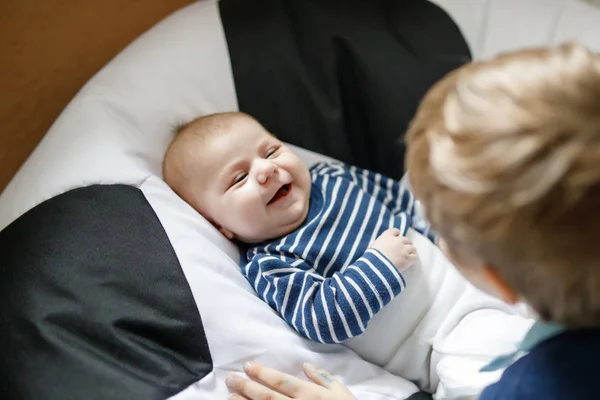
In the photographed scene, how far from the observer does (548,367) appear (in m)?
0.60

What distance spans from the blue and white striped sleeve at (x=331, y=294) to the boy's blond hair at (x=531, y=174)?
1.17 ft

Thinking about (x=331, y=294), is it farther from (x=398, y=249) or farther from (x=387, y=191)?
(x=387, y=191)

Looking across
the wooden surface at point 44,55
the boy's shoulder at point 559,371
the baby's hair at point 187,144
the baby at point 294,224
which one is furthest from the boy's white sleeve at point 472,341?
the wooden surface at point 44,55

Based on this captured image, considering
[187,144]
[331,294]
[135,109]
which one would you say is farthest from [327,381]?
[135,109]

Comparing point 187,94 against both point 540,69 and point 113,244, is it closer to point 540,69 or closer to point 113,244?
point 113,244

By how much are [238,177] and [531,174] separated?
23.3 inches

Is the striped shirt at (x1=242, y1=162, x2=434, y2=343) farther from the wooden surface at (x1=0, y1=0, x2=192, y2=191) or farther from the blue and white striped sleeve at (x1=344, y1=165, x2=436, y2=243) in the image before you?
the wooden surface at (x1=0, y1=0, x2=192, y2=191)

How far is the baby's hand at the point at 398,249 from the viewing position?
96 cm

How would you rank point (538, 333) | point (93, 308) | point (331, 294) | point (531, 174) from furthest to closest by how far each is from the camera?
1. point (331, 294)
2. point (93, 308)
3. point (538, 333)
4. point (531, 174)

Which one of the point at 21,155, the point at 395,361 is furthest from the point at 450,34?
the point at 21,155

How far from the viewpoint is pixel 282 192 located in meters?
1.05

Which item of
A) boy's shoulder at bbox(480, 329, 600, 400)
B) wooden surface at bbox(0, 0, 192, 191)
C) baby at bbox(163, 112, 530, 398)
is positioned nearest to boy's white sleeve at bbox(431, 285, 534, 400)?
baby at bbox(163, 112, 530, 398)

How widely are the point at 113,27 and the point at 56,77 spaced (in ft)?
0.51

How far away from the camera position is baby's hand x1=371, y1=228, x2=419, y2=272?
96 cm
